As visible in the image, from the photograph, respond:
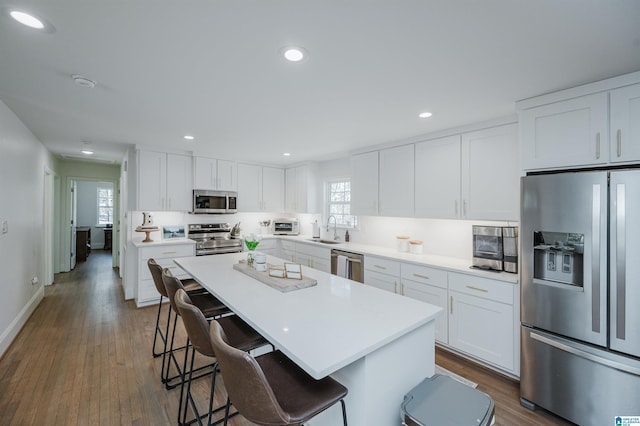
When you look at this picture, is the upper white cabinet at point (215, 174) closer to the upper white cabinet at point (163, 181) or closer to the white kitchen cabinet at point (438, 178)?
the upper white cabinet at point (163, 181)

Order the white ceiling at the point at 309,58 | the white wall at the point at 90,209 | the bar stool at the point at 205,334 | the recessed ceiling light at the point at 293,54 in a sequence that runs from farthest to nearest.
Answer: the white wall at the point at 90,209, the recessed ceiling light at the point at 293,54, the bar stool at the point at 205,334, the white ceiling at the point at 309,58

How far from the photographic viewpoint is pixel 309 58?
1.74 metres

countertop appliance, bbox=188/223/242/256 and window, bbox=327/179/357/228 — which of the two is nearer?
countertop appliance, bbox=188/223/242/256

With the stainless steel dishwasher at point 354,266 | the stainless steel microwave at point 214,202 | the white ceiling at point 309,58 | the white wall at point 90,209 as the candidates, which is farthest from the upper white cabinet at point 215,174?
the white wall at point 90,209

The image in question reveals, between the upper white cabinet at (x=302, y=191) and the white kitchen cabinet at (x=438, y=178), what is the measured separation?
2328mm

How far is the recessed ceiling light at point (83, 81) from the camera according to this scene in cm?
200

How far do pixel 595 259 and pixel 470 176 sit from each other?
1326mm

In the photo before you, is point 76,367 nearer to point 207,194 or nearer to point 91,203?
point 207,194

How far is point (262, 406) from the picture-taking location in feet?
3.45

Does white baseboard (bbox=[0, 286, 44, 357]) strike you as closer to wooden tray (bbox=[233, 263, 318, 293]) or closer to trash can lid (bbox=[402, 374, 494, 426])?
wooden tray (bbox=[233, 263, 318, 293])

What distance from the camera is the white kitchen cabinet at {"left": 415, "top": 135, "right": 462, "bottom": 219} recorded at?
10.2 ft

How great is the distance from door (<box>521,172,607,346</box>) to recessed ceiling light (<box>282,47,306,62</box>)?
192 centimetres

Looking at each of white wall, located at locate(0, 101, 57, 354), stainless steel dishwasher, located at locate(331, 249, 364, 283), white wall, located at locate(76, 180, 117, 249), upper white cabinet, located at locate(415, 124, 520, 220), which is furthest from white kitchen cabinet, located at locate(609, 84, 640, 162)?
white wall, located at locate(76, 180, 117, 249)

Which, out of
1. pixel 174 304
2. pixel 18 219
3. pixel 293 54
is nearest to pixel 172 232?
pixel 18 219
